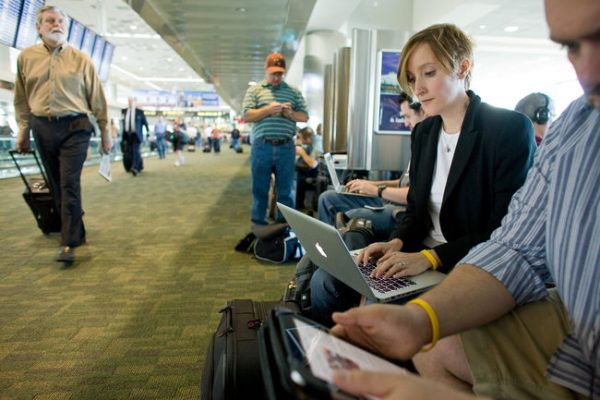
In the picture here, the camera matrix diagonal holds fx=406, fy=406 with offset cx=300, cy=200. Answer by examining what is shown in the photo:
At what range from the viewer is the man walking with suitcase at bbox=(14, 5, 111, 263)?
2.88m

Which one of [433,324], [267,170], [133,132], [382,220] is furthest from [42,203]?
[133,132]

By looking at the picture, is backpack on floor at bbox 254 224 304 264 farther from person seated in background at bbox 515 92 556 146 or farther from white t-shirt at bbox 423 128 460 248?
person seated in background at bbox 515 92 556 146

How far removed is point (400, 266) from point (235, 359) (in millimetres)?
503

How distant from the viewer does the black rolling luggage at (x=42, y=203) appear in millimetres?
3518

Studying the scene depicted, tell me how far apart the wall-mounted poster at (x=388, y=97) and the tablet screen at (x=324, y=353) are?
3489 millimetres

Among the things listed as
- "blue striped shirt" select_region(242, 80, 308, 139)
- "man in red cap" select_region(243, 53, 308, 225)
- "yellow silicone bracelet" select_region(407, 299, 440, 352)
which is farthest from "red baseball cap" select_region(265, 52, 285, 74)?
"yellow silicone bracelet" select_region(407, 299, 440, 352)

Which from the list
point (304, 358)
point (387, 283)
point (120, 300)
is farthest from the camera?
point (120, 300)

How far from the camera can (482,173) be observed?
1.29 meters

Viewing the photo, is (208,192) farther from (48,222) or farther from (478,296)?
(478,296)

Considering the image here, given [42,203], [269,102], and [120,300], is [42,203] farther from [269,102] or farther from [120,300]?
[269,102]

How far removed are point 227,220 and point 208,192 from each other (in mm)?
2330

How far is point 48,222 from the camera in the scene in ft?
11.9

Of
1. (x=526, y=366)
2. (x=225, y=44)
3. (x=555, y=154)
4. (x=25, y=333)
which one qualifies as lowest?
(x=25, y=333)

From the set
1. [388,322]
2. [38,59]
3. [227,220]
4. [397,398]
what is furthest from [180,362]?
[227,220]
